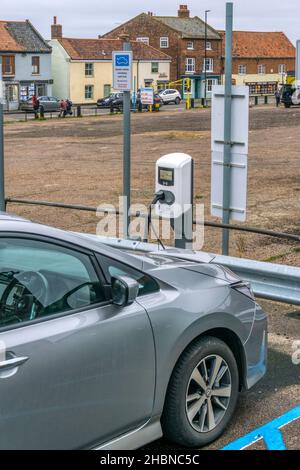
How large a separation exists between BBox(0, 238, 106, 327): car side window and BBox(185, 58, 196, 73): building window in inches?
3678

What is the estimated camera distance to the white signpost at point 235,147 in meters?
8.12

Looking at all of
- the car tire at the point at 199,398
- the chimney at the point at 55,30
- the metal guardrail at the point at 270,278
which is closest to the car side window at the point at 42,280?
the car tire at the point at 199,398

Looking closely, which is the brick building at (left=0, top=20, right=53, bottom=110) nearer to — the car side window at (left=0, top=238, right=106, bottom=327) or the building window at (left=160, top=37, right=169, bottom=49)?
the building window at (left=160, top=37, right=169, bottom=49)

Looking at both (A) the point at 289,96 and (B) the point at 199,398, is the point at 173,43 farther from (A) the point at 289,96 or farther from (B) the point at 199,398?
(B) the point at 199,398

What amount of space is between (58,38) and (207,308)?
82239 millimetres

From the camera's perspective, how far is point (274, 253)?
10.9m

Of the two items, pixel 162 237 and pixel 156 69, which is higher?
pixel 156 69

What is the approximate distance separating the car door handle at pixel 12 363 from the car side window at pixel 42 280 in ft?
0.88

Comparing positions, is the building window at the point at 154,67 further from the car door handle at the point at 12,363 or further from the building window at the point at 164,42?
the car door handle at the point at 12,363

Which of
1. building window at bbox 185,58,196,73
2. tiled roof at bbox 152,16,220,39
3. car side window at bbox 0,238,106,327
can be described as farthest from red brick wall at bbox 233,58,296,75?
car side window at bbox 0,238,106,327

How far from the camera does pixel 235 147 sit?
27.0 ft

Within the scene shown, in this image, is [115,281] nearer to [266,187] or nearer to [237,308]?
[237,308]

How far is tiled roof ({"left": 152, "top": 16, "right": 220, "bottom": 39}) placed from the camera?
317 feet
